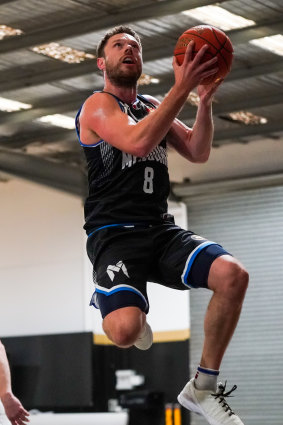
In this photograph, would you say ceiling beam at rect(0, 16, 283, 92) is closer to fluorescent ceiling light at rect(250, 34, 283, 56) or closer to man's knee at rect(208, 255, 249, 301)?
fluorescent ceiling light at rect(250, 34, 283, 56)

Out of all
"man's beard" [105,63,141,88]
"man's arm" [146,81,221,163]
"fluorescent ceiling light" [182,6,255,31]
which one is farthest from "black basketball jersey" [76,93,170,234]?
"fluorescent ceiling light" [182,6,255,31]

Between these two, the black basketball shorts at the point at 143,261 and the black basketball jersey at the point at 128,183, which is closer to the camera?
the black basketball shorts at the point at 143,261

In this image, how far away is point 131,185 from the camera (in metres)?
5.28

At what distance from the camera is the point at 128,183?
209 inches

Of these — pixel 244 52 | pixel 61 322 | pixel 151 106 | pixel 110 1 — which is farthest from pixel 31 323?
pixel 151 106

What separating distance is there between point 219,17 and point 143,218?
714 centimetres

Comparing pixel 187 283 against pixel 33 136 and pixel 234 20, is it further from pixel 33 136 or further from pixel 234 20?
pixel 33 136

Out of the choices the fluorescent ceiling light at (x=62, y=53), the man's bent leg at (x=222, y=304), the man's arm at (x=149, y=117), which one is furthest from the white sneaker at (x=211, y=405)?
the fluorescent ceiling light at (x=62, y=53)

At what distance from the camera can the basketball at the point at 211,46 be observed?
491 cm

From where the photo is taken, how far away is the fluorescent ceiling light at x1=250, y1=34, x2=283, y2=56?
12918 mm

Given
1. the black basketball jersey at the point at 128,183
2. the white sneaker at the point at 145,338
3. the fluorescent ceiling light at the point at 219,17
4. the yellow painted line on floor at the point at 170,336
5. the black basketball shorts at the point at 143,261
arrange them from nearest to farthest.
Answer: the black basketball shorts at the point at 143,261
the black basketball jersey at the point at 128,183
the white sneaker at the point at 145,338
the fluorescent ceiling light at the point at 219,17
the yellow painted line on floor at the point at 170,336

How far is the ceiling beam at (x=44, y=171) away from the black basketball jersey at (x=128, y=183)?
10466 mm

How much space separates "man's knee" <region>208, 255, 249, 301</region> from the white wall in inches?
536

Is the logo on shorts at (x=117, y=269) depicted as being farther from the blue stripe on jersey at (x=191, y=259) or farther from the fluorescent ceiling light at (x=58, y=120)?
the fluorescent ceiling light at (x=58, y=120)
